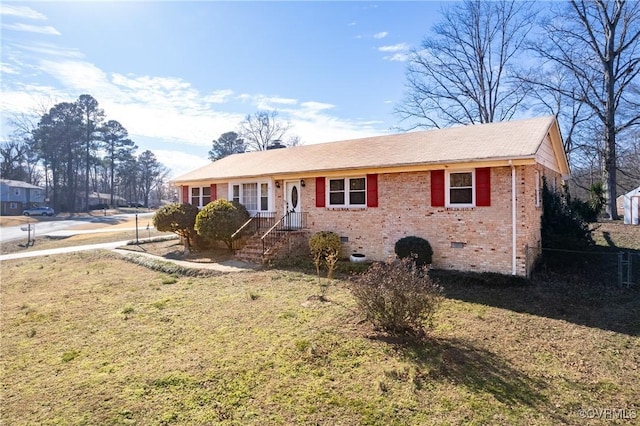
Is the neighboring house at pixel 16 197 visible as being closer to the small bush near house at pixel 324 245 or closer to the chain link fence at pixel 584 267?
the small bush near house at pixel 324 245

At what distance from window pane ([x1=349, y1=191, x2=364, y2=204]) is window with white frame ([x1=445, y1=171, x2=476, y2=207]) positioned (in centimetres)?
302

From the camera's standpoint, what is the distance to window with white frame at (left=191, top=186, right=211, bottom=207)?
1816cm

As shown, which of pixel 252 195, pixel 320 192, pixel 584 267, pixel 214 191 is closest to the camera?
pixel 584 267

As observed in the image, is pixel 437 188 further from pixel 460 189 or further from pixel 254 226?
pixel 254 226

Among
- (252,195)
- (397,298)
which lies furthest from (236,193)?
(397,298)

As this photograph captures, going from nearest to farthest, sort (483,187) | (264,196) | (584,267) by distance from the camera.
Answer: (483,187)
(584,267)
(264,196)

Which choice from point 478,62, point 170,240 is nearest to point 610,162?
point 478,62

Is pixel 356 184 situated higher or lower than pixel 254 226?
higher

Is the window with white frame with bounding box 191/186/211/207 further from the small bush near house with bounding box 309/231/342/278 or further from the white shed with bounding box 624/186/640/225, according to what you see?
the white shed with bounding box 624/186/640/225

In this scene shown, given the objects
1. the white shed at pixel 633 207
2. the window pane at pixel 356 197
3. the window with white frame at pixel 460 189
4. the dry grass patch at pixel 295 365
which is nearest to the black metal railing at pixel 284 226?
the window pane at pixel 356 197

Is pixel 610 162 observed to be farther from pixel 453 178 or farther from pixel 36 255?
pixel 36 255

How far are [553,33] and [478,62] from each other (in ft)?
19.3

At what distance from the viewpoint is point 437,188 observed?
10828 mm

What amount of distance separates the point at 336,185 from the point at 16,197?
58.5 m
